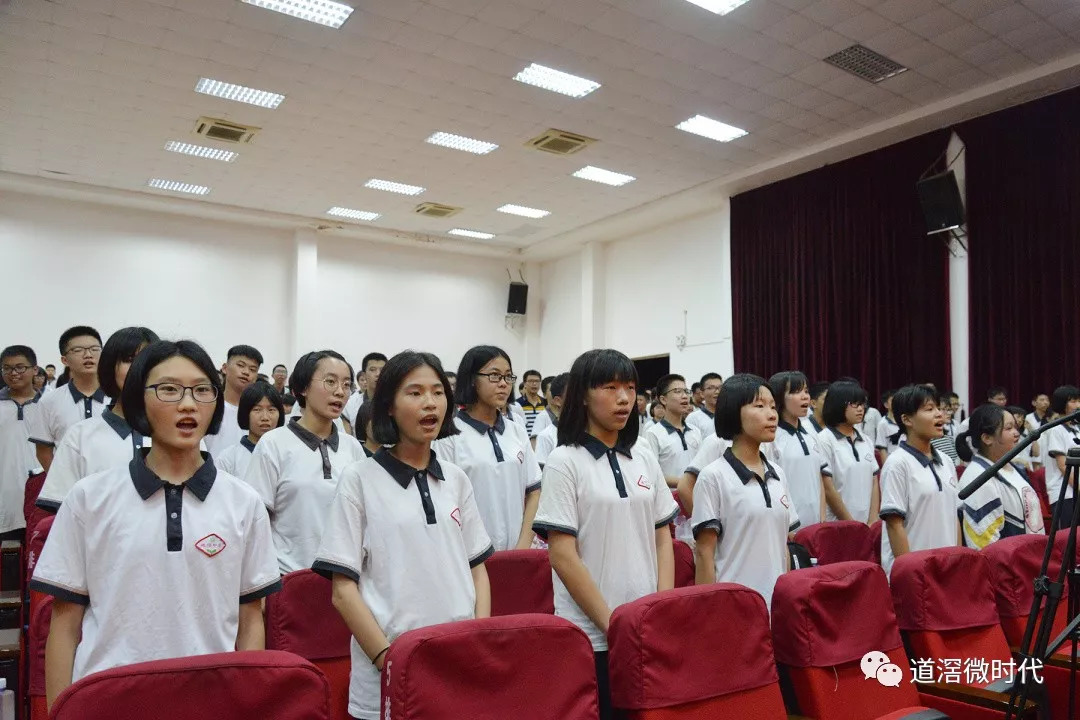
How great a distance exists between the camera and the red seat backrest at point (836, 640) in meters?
2.09

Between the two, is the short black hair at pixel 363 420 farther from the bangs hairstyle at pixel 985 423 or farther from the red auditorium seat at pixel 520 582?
the bangs hairstyle at pixel 985 423

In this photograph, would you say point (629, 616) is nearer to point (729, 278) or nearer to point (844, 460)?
point (844, 460)

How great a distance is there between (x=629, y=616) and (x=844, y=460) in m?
3.32

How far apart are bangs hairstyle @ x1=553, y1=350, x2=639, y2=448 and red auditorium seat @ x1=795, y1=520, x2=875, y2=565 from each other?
1255mm

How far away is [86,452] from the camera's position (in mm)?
2467

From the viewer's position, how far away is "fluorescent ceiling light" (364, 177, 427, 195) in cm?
1049

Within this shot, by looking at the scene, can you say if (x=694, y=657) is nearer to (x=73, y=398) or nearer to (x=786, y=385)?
(x=786, y=385)

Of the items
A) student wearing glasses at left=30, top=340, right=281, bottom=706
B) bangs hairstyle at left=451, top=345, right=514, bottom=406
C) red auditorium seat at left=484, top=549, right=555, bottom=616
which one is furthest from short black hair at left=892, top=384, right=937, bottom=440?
student wearing glasses at left=30, top=340, right=281, bottom=706

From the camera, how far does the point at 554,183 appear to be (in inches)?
415

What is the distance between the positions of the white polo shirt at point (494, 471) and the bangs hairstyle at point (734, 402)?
0.88 m

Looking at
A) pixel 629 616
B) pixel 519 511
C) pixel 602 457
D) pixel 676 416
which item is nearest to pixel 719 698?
pixel 629 616

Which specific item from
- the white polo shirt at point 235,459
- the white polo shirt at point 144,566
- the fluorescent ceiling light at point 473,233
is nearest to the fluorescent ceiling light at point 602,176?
the fluorescent ceiling light at point 473,233

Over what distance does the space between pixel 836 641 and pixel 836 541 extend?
129 cm

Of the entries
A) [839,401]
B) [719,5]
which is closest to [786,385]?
[839,401]
